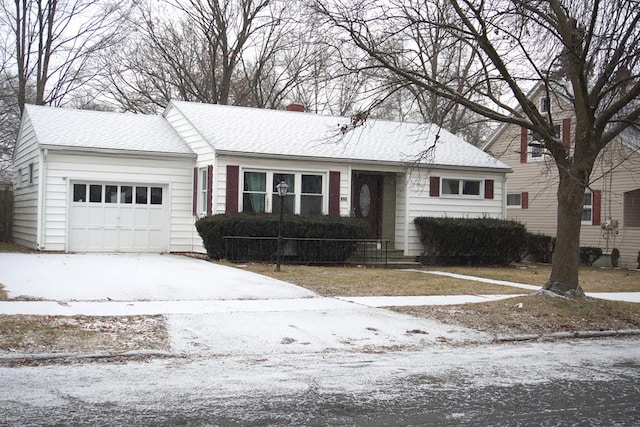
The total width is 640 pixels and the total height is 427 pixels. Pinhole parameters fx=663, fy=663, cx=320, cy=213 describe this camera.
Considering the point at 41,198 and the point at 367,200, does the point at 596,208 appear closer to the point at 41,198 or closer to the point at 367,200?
the point at 367,200

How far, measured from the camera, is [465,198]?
23188 mm

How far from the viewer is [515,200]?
2958 centimetres

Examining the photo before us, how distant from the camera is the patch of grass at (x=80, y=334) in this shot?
26.8ft

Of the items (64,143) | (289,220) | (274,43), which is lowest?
(289,220)

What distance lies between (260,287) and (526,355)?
20.6 feet

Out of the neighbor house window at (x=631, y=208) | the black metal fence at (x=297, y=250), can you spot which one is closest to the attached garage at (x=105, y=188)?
the black metal fence at (x=297, y=250)

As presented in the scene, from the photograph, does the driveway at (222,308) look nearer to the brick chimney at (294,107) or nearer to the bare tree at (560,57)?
the bare tree at (560,57)

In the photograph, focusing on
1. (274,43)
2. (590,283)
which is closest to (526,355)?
(590,283)

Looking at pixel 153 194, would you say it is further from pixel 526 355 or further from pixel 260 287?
pixel 526 355

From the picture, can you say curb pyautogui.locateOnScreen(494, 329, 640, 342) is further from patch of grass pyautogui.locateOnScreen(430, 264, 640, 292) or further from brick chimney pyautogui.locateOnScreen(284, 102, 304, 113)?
brick chimney pyautogui.locateOnScreen(284, 102, 304, 113)

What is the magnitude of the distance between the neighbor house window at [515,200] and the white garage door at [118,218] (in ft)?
52.4

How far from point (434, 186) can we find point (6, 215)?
53.3 feet

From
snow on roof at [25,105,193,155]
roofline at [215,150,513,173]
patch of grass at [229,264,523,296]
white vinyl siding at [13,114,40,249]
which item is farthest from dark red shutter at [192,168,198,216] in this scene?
white vinyl siding at [13,114,40,249]

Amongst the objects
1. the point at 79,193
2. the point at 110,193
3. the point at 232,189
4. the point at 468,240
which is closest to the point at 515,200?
the point at 468,240
